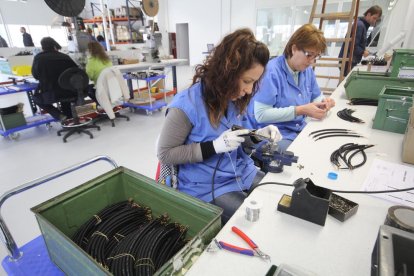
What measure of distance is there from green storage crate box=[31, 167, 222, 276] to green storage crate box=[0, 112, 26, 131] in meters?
2.88

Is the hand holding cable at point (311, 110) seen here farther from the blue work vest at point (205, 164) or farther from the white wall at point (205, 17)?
the white wall at point (205, 17)

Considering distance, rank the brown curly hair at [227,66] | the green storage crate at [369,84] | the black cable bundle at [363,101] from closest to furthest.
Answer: the brown curly hair at [227,66] < the green storage crate at [369,84] < the black cable bundle at [363,101]

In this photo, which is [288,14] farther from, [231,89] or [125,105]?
[231,89]

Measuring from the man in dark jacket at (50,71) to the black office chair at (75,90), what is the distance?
0.18m

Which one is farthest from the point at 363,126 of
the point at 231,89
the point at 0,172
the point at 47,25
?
the point at 47,25

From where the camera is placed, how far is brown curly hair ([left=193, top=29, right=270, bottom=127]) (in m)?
1.00

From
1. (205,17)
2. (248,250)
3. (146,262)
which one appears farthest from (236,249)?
(205,17)

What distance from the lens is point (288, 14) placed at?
7164mm

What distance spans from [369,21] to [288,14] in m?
3.74

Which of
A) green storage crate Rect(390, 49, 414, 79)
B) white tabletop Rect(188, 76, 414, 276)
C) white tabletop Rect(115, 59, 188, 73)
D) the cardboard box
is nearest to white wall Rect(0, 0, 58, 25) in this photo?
white tabletop Rect(115, 59, 188, 73)

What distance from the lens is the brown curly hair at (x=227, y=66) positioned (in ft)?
Answer: 3.27

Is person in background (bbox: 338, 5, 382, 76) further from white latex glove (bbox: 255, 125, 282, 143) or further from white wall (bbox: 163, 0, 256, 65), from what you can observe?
white wall (bbox: 163, 0, 256, 65)

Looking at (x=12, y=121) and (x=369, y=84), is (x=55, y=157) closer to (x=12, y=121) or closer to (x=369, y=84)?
(x=12, y=121)

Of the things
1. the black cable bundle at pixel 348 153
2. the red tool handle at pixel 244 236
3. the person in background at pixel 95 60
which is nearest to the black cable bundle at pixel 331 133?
the black cable bundle at pixel 348 153
